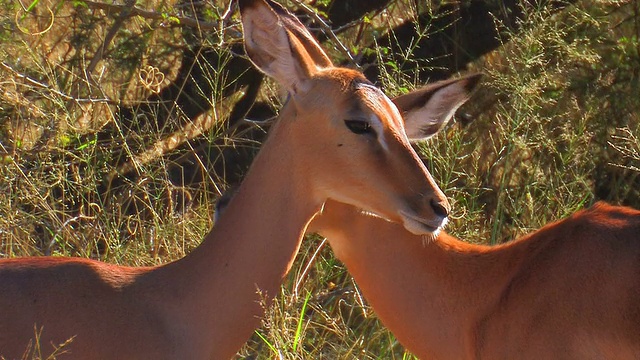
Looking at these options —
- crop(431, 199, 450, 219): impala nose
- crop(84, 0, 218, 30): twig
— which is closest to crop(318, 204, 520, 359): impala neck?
crop(431, 199, 450, 219): impala nose

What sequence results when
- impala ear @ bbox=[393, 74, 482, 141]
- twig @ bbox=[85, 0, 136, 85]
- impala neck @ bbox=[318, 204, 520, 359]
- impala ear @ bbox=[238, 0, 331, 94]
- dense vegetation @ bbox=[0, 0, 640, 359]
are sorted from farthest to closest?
twig @ bbox=[85, 0, 136, 85]
dense vegetation @ bbox=[0, 0, 640, 359]
impala ear @ bbox=[393, 74, 482, 141]
impala neck @ bbox=[318, 204, 520, 359]
impala ear @ bbox=[238, 0, 331, 94]

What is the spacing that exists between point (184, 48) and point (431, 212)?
4.53 meters

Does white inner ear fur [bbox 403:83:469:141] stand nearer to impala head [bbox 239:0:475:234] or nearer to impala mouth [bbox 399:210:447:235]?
impala head [bbox 239:0:475:234]

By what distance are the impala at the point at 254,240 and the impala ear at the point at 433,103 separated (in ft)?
2.30

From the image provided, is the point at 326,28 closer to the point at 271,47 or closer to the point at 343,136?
the point at 271,47

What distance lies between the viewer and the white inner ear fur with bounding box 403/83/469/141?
5328 millimetres

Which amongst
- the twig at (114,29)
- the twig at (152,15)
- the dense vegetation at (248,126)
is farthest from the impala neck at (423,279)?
the twig at (114,29)

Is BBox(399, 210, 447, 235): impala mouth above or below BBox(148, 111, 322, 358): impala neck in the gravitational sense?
below

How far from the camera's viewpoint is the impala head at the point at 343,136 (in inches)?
172

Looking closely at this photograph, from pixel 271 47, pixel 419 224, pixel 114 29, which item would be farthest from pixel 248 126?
pixel 419 224

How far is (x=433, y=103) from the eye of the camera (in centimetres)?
533

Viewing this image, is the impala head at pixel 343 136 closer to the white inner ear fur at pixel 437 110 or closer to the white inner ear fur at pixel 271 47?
the white inner ear fur at pixel 271 47

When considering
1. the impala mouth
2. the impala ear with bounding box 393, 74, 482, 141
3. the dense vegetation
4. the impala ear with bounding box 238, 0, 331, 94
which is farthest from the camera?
the dense vegetation

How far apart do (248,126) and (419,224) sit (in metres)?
4.05
